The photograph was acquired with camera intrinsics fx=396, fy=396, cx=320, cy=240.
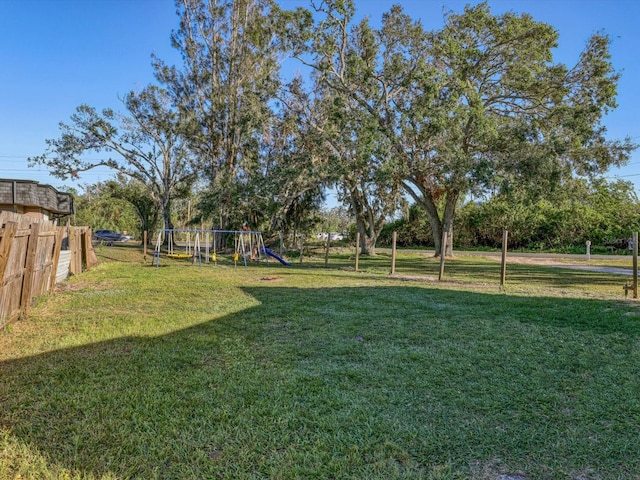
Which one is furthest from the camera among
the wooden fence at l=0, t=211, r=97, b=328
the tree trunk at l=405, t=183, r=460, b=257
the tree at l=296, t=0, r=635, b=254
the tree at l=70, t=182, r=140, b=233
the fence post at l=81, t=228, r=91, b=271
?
the tree at l=70, t=182, r=140, b=233

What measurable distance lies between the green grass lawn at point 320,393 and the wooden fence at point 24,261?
0.30 metres

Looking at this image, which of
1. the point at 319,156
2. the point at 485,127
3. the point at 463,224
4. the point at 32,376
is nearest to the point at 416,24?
the point at 485,127

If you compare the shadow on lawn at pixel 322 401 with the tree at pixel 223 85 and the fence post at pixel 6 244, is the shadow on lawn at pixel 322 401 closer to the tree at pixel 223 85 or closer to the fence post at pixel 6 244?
the fence post at pixel 6 244

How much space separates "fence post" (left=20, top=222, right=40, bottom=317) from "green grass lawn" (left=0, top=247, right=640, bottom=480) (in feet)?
0.79

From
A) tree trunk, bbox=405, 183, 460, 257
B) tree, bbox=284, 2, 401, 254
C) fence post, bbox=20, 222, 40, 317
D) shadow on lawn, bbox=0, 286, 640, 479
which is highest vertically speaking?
tree, bbox=284, 2, 401, 254

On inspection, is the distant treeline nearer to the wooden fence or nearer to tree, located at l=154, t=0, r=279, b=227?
tree, located at l=154, t=0, r=279, b=227

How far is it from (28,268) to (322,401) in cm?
434

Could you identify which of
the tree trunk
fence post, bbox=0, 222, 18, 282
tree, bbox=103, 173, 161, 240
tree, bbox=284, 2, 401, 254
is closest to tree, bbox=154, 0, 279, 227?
tree, bbox=284, 2, 401, 254

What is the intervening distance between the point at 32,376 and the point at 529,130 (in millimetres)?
15012

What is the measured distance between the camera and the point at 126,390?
288cm

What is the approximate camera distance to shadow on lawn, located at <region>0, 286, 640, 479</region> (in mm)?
2084

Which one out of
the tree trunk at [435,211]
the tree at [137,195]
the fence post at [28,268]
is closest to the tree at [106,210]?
the tree at [137,195]

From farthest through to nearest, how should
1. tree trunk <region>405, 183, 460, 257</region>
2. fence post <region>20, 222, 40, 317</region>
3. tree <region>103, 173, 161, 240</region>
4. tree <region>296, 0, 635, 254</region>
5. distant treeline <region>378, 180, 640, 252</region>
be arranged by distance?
tree <region>103, 173, 161, 240</region>, distant treeline <region>378, 180, 640, 252</region>, tree trunk <region>405, 183, 460, 257</region>, tree <region>296, 0, 635, 254</region>, fence post <region>20, 222, 40, 317</region>

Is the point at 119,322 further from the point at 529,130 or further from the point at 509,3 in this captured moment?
the point at 509,3
